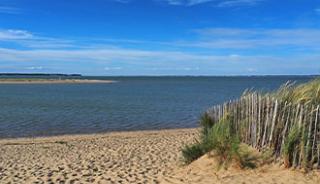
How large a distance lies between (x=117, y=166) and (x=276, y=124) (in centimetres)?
420

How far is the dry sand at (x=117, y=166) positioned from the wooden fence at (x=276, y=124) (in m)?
0.39

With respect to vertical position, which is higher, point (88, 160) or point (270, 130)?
point (270, 130)

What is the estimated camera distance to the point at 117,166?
10.5 meters

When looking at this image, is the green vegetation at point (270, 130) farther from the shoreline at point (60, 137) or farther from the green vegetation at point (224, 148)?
the shoreline at point (60, 137)

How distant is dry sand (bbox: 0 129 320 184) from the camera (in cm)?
798

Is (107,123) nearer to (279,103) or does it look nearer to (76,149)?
(76,149)

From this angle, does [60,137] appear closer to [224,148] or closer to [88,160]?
[88,160]

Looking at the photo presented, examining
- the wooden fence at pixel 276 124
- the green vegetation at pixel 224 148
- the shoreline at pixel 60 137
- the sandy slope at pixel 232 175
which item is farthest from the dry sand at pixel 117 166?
the shoreline at pixel 60 137

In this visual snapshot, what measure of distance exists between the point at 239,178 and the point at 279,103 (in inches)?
63.7

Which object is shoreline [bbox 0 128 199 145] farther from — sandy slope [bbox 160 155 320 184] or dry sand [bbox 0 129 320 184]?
sandy slope [bbox 160 155 320 184]

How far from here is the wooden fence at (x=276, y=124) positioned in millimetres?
7641

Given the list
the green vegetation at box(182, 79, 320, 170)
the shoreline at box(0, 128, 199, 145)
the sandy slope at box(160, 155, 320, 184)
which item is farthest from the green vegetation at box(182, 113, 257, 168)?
the shoreline at box(0, 128, 199, 145)

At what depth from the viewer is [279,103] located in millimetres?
8133

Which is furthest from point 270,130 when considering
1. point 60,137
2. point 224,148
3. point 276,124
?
point 60,137
